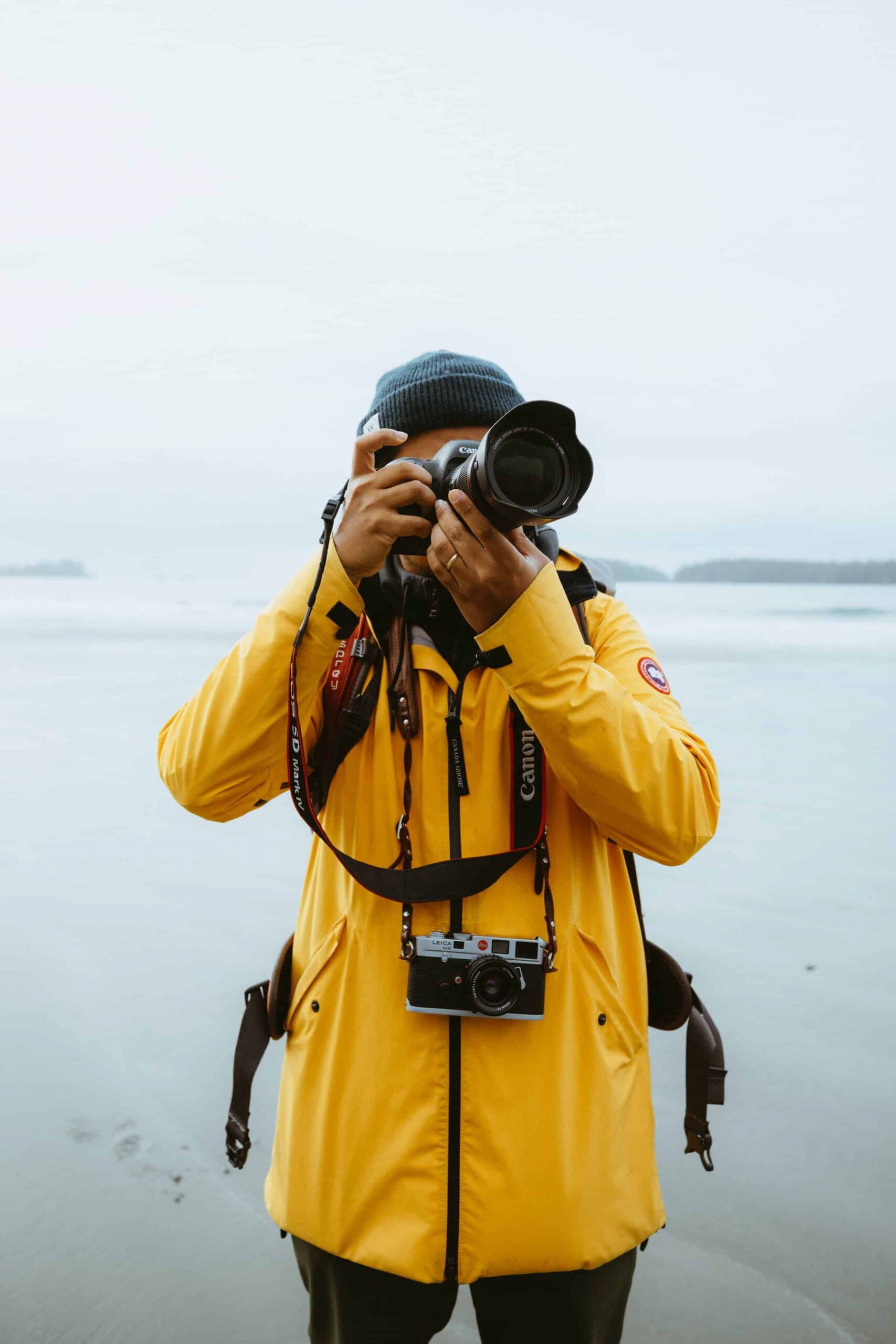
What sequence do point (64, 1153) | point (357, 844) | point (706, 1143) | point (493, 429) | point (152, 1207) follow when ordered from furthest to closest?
point (64, 1153) → point (152, 1207) → point (706, 1143) → point (357, 844) → point (493, 429)

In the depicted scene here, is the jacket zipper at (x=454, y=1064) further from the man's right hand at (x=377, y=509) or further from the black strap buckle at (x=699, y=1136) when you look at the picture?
the black strap buckle at (x=699, y=1136)

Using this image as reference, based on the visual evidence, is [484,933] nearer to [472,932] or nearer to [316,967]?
[472,932]

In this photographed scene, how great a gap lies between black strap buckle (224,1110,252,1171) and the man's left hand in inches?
27.0

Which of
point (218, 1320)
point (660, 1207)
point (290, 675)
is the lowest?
point (218, 1320)

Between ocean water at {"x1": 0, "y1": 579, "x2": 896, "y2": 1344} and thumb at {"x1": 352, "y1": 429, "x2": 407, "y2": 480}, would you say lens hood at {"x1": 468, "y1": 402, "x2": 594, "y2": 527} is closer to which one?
thumb at {"x1": 352, "y1": 429, "x2": 407, "y2": 480}

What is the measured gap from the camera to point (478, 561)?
898 mm

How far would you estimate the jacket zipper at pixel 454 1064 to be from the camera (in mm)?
900

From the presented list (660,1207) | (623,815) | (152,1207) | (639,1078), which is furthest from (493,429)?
(152,1207)

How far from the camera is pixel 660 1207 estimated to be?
1.00 m

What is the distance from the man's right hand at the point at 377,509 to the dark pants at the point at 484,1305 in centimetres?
72

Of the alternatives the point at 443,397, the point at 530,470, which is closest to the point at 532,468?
Answer: the point at 530,470

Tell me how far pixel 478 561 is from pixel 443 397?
1.04ft

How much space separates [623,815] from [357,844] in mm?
286

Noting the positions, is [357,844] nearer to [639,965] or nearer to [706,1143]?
[639,965]
